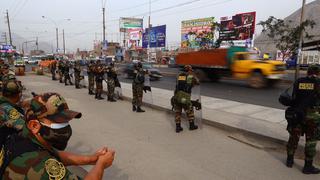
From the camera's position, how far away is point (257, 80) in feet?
55.8

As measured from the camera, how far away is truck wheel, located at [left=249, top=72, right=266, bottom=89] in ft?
55.3

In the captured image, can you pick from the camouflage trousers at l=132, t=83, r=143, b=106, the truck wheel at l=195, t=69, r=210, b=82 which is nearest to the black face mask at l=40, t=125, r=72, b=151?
the camouflage trousers at l=132, t=83, r=143, b=106

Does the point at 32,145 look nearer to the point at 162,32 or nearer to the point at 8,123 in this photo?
the point at 8,123

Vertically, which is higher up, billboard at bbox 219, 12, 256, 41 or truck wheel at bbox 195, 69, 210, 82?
billboard at bbox 219, 12, 256, 41

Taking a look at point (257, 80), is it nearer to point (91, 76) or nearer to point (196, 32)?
point (91, 76)

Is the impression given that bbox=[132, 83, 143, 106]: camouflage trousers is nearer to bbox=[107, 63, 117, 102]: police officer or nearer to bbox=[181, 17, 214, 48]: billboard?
bbox=[107, 63, 117, 102]: police officer

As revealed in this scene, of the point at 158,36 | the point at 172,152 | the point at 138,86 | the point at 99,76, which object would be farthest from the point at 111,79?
the point at 158,36

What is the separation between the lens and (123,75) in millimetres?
25797

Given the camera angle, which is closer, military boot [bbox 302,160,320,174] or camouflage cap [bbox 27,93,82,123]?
camouflage cap [bbox 27,93,82,123]

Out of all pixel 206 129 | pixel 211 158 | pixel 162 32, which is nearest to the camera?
pixel 211 158

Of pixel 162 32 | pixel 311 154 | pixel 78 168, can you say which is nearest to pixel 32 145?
pixel 78 168

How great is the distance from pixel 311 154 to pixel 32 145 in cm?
424

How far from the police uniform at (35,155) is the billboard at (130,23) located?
67.1 metres

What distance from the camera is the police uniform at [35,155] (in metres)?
1.59
